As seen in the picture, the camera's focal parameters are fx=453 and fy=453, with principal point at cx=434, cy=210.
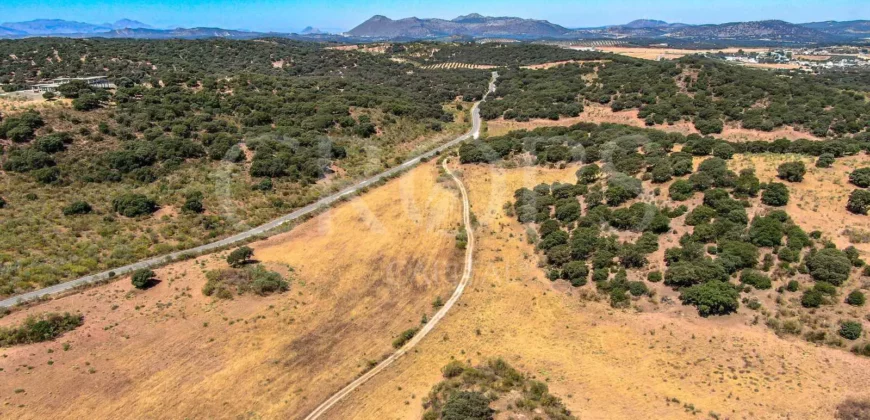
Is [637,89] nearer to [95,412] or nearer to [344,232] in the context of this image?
[344,232]

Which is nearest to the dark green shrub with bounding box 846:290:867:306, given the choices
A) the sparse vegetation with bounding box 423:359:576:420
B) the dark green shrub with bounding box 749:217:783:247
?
the dark green shrub with bounding box 749:217:783:247

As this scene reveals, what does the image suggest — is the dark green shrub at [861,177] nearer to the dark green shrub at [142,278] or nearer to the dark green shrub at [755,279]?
the dark green shrub at [755,279]

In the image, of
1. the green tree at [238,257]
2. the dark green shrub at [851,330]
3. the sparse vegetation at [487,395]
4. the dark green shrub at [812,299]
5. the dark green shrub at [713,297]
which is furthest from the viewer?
the green tree at [238,257]

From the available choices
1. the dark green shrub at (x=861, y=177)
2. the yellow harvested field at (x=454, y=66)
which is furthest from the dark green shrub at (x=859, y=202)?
the yellow harvested field at (x=454, y=66)

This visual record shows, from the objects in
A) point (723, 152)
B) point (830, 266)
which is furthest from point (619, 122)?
point (830, 266)

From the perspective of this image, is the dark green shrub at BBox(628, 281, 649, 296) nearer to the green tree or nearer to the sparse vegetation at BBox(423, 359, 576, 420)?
the sparse vegetation at BBox(423, 359, 576, 420)

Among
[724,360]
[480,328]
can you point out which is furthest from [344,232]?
[724,360]

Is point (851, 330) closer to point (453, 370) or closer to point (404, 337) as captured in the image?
point (453, 370)
